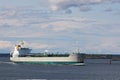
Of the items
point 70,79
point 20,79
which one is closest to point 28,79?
point 20,79

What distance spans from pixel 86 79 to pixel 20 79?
1472 cm

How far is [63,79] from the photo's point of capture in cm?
11362

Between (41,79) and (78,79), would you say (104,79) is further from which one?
(41,79)

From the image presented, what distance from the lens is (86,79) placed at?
117625mm

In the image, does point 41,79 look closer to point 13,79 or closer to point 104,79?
point 13,79

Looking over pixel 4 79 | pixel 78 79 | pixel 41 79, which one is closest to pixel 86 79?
pixel 78 79

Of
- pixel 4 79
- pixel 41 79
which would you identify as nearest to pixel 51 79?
pixel 41 79

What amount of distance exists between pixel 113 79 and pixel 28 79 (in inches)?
716

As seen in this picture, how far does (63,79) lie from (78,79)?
14.7 feet

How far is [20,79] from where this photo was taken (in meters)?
113

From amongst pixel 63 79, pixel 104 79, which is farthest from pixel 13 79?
pixel 104 79

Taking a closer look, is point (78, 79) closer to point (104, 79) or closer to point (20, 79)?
point (104, 79)

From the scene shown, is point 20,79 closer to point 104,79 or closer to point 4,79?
point 4,79

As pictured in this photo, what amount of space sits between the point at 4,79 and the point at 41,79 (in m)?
7.73
